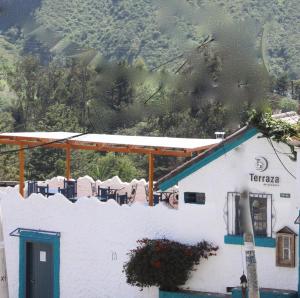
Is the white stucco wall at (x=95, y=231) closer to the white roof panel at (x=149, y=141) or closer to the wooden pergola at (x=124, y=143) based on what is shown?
the wooden pergola at (x=124, y=143)

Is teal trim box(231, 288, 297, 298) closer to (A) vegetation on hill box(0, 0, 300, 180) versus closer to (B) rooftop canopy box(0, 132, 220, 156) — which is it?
(B) rooftop canopy box(0, 132, 220, 156)

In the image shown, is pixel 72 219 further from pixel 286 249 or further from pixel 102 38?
pixel 102 38

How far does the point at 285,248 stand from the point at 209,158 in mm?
2122

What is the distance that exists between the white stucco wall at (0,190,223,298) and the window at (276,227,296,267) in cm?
136

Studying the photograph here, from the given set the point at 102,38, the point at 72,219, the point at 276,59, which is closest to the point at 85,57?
the point at 102,38

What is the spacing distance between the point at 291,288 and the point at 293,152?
7.84 feet

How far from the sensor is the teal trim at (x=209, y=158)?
46.1 ft

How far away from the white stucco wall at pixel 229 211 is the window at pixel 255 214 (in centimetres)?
8

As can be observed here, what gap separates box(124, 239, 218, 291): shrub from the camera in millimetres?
14812

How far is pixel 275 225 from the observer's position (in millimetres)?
14383

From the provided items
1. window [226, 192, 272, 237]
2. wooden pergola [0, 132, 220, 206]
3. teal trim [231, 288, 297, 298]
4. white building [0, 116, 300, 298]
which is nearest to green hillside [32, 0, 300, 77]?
white building [0, 116, 300, 298]

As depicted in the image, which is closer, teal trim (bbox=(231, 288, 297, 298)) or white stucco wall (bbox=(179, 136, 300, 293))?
teal trim (bbox=(231, 288, 297, 298))

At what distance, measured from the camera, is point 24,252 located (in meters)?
17.0

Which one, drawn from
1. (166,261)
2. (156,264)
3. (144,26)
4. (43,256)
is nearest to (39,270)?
(43,256)
